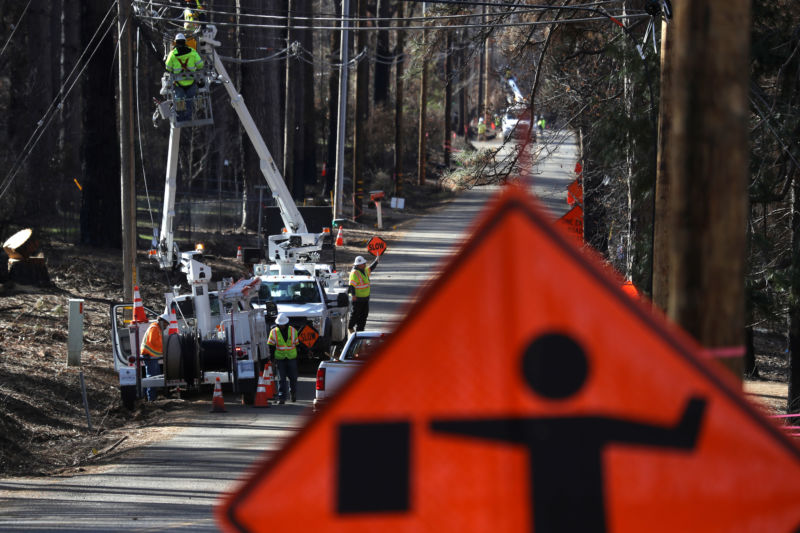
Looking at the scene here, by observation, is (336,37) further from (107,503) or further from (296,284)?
(107,503)

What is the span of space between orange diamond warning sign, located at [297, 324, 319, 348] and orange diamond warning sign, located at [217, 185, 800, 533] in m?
16.9

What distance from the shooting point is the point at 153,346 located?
16547 millimetres

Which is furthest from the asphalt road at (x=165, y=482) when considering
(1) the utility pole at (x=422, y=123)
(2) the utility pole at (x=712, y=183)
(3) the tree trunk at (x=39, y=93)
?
(1) the utility pole at (x=422, y=123)

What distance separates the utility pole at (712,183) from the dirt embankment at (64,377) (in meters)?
10.7

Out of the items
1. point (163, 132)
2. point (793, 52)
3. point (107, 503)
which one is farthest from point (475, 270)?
point (163, 132)

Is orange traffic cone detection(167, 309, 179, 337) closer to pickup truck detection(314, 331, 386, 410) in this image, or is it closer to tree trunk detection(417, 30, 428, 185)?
pickup truck detection(314, 331, 386, 410)

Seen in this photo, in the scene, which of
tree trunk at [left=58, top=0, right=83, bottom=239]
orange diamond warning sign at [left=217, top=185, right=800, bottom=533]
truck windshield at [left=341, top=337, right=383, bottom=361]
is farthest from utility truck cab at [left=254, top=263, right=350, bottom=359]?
orange diamond warning sign at [left=217, top=185, right=800, bottom=533]

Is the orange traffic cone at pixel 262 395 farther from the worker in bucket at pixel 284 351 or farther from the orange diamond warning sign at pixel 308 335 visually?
the orange diamond warning sign at pixel 308 335

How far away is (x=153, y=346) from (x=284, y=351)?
1.94 meters

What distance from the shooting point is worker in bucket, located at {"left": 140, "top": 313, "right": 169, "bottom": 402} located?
16500 mm

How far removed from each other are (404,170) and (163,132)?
16083 millimetres

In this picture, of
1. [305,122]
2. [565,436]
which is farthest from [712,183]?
[305,122]

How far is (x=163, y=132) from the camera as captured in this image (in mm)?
53656

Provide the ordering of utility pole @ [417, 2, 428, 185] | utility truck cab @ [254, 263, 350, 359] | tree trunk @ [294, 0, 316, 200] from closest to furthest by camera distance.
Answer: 1. utility truck cab @ [254, 263, 350, 359]
2. tree trunk @ [294, 0, 316, 200]
3. utility pole @ [417, 2, 428, 185]
